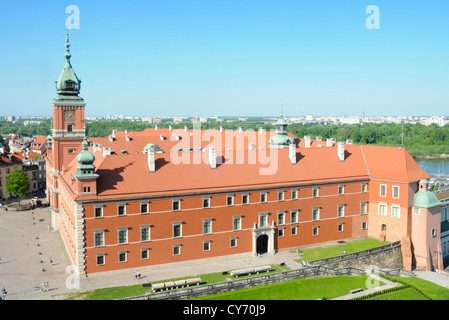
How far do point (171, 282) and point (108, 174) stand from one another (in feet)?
44.3

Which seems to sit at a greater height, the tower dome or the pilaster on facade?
the tower dome

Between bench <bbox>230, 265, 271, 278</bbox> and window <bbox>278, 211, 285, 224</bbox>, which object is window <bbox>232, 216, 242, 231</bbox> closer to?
window <bbox>278, 211, 285, 224</bbox>

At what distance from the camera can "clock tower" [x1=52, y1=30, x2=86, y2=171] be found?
2447 inches

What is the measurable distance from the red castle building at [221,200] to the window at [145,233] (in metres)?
0.05

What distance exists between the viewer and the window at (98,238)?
4516 centimetres

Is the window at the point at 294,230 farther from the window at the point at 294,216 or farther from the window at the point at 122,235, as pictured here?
the window at the point at 122,235

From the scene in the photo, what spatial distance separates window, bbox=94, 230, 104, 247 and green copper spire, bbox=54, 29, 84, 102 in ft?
82.2

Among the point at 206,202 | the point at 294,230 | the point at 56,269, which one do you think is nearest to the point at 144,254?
the point at 206,202

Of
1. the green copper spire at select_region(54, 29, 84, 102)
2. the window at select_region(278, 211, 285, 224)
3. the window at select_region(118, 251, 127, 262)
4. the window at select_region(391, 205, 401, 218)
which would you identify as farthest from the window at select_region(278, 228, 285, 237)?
the green copper spire at select_region(54, 29, 84, 102)

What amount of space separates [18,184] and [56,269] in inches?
1743

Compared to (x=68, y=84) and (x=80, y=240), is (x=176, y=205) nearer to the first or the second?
(x=80, y=240)

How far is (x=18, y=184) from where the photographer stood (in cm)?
8581

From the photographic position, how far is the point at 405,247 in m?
56.2
